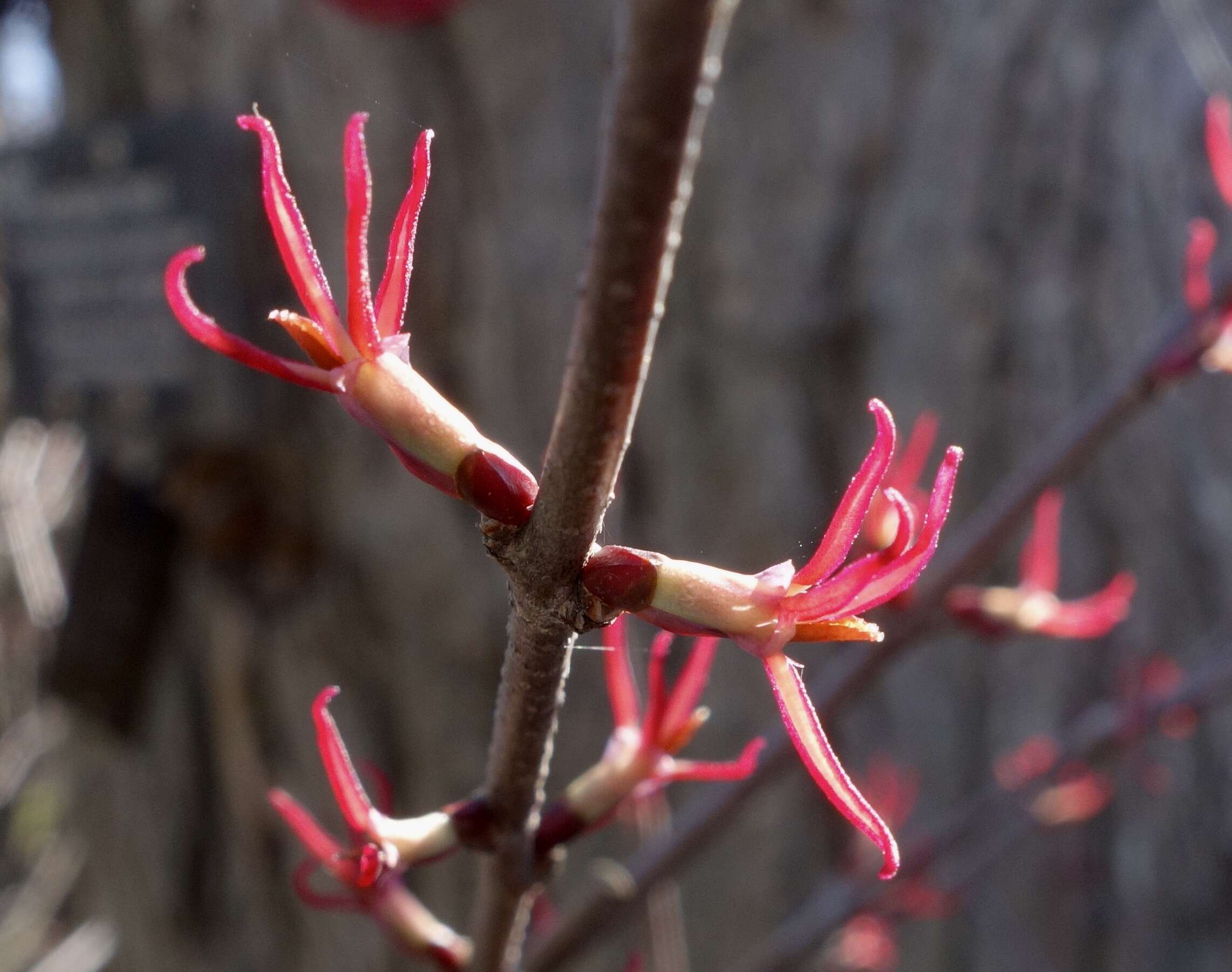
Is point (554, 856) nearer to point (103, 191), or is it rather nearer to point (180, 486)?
point (180, 486)

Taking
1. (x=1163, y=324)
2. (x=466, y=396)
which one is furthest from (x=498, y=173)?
(x=1163, y=324)

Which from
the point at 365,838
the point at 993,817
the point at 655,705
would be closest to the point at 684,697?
the point at 655,705

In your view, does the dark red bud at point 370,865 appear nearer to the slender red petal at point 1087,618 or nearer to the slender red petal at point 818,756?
the slender red petal at point 818,756

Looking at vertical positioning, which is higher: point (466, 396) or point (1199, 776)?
point (466, 396)

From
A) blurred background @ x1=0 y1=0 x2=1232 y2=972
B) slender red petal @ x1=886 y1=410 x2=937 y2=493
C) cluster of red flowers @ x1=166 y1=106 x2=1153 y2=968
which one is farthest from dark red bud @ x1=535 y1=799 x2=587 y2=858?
blurred background @ x1=0 y1=0 x2=1232 y2=972

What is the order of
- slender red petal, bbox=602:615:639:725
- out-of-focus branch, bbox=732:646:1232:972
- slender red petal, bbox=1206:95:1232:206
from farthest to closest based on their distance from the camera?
out-of-focus branch, bbox=732:646:1232:972
slender red petal, bbox=1206:95:1232:206
slender red petal, bbox=602:615:639:725

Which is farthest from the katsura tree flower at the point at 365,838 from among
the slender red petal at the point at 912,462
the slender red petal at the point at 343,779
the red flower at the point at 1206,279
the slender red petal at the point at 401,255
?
the red flower at the point at 1206,279

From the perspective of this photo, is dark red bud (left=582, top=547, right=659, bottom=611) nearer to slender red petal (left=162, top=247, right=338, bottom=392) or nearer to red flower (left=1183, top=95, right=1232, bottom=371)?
slender red petal (left=162, top=247, right=338, bottom=392)
